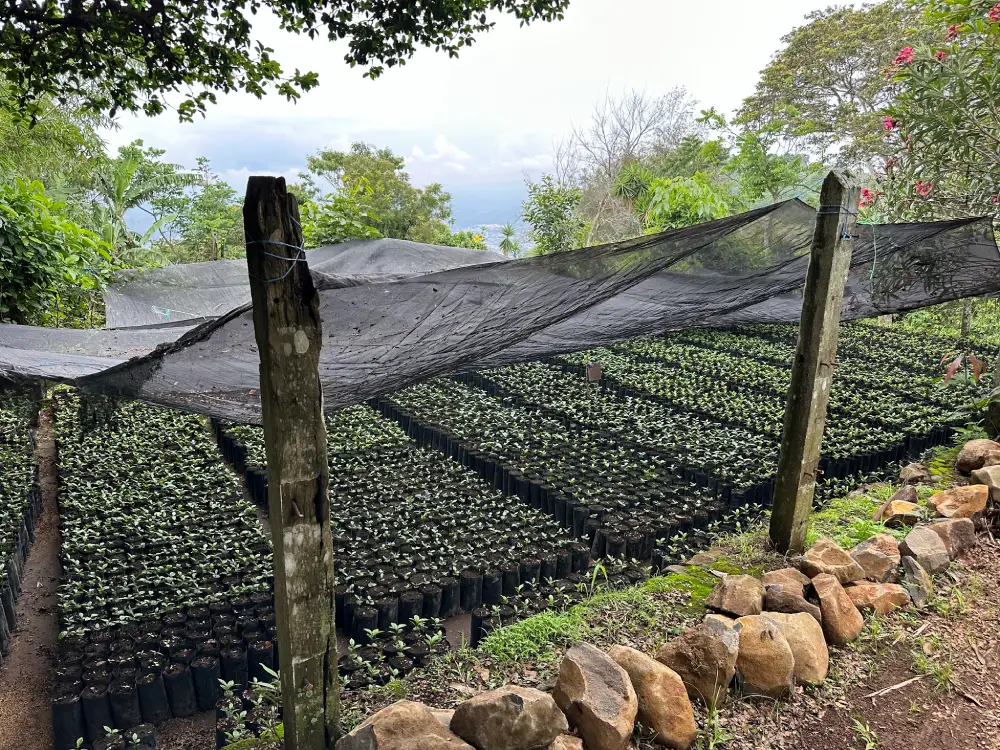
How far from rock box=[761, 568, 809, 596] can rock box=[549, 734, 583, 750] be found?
3.25 feet

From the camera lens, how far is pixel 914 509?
2.97 m

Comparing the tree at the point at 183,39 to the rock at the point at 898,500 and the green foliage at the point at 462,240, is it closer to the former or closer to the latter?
the rock at the point at 898,500

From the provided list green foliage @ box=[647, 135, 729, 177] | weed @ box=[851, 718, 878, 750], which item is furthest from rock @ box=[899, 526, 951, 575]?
green foliage @ box=[647, 135, 729, 177]

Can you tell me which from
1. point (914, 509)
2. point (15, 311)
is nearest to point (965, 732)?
point (914, 509)

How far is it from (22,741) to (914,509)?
3.73 meters

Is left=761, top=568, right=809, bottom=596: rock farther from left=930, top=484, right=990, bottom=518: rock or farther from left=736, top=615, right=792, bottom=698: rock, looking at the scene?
left=930, top=484, right=990, bottom=518: rock

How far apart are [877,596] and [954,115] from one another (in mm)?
2521

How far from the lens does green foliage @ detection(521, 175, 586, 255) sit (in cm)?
970

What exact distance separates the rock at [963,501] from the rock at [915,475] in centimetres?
56

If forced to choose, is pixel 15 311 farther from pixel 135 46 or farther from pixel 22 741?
pixel 22 741

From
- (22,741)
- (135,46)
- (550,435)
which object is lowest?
(22,741)

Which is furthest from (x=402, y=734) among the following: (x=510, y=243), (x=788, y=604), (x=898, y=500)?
(x=510, y=243)

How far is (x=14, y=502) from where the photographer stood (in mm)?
3467

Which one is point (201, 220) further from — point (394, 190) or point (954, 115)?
point (954, 115)
